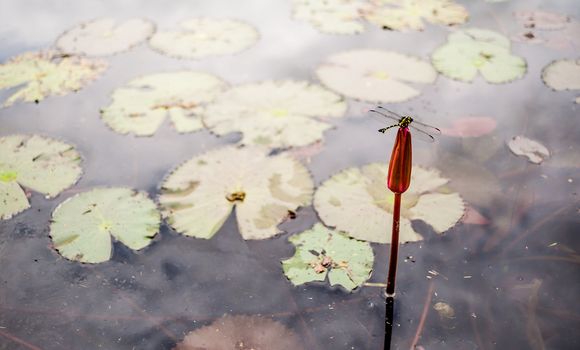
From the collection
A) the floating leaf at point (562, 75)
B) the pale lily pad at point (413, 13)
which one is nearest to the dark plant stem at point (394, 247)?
the floating leaf at point (562, 75)

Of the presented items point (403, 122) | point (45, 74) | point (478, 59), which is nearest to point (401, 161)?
point (403, 122)

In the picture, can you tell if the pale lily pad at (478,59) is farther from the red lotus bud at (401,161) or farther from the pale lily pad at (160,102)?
the red lotus bud at (401,161)

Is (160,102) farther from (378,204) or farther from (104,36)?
(378,204)

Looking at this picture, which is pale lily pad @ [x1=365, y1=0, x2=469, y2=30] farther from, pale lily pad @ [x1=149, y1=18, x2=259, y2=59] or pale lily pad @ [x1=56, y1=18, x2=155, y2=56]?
pale lily pad @ [x1=56, y1=18, x2=155, y2=56]

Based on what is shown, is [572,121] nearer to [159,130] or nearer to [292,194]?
[292,194]

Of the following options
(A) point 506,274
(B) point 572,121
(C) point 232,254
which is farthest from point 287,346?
(B) point 572,121

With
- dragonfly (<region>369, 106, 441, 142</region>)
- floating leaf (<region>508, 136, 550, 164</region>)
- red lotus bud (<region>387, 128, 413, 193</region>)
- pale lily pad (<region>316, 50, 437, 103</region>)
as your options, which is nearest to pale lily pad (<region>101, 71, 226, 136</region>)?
pale lily pad (<region>316, 50, 437, 103</region>)

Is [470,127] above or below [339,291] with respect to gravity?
above
